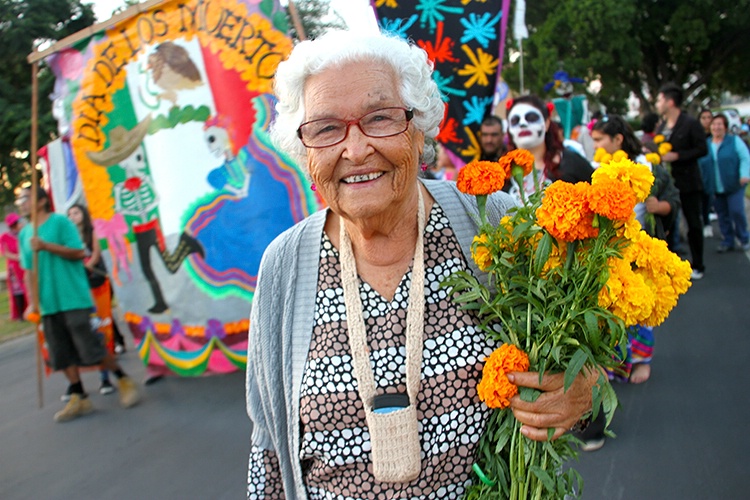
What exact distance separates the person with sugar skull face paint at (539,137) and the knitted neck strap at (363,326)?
96.0 inches

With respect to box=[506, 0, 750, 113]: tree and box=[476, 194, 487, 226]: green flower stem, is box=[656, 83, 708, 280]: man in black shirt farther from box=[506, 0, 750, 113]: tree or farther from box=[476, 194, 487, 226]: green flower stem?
box=[506, 0, 750, 113]: tree

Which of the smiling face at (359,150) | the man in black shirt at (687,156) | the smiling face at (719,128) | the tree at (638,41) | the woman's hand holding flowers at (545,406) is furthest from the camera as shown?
the tree at (638,41)

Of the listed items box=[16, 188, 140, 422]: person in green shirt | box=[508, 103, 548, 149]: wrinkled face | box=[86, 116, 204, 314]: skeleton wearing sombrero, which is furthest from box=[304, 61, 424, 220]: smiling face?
box=[16, 188, 140, 422]: person in green shirt

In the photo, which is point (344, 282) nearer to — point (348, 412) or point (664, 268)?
point (348, 412)

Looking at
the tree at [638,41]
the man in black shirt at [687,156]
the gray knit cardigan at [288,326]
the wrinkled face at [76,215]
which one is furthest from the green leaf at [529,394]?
the tree at [638,41]

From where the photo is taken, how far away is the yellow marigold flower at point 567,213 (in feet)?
4.34

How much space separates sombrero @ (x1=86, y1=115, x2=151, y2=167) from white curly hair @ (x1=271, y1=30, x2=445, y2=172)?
10.6 ft

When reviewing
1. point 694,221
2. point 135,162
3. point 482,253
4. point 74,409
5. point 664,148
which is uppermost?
point 135,162

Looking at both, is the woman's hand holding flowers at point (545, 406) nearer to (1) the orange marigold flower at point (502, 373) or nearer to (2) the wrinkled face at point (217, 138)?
(1) the orange marigold flower at point (502, 373)

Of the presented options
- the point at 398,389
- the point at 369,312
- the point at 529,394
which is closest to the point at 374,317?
the point at 369,312

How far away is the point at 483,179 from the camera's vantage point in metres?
1.54

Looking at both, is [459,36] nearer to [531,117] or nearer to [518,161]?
[531,117]

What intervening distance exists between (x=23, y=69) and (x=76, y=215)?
11.2 m

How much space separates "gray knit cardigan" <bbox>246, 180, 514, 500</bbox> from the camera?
5.51 feet
